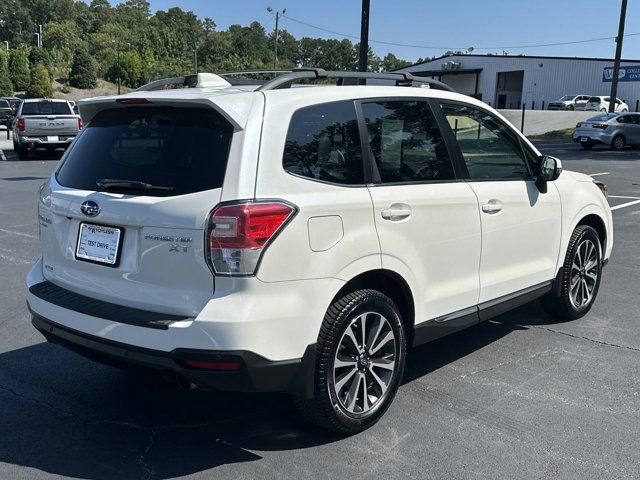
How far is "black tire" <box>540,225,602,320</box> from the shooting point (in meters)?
5.26

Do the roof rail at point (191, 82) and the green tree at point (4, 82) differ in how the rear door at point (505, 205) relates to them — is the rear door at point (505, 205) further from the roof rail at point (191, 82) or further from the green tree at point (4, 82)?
the green tree at point (4, 82)

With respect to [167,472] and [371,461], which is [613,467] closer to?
[371,461]

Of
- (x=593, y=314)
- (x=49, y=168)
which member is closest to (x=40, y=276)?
(x=593, y=314)

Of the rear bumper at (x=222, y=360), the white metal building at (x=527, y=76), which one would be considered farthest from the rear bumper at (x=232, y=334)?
the white metal building at (x=527, y=76)

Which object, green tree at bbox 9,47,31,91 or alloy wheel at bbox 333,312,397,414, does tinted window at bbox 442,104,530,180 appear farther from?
green tree at bbox 9,47,31,91

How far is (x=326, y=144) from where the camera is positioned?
3469 mm

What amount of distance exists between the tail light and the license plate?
0.59 meters

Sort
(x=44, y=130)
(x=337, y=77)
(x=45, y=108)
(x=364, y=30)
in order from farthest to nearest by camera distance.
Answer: (x=45, y=108), (x=44, y=130), (x=364, y=30), (x=337, y=77)

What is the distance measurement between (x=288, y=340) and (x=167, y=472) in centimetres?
89

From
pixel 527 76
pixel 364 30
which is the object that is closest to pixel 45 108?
pixel 364 30

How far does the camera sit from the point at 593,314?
5785mm

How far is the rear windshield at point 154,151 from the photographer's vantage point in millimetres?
3176

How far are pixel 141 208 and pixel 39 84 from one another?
83.0 metres

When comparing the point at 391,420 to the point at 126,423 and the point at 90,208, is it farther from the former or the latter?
the point at 90,208
